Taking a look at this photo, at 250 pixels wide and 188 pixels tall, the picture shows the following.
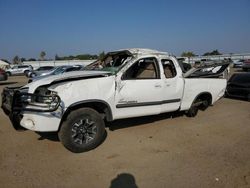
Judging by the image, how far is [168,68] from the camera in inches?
243

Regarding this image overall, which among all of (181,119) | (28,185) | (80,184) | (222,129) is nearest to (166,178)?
(80,184)

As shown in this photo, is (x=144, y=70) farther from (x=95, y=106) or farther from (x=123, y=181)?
(x=123, y=181)

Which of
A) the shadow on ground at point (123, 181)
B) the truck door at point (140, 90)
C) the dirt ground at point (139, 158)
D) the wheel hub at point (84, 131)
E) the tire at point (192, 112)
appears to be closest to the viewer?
the shadow on ground at point (123, 181)

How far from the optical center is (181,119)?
Result: 688 centimetres

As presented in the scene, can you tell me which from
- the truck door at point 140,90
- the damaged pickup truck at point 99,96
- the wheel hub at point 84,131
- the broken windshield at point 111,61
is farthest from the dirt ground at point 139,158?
the broken windshield at point 111,61

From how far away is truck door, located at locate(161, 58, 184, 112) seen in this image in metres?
5.75

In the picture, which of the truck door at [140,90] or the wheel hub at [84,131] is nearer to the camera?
the wheel hub at [84,131]

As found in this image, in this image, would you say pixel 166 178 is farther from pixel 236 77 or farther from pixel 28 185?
pixel 236 77

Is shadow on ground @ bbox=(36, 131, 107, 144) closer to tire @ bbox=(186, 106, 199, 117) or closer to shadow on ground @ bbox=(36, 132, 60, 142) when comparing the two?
shadow on ground @ bbox=(36, 132, 60, 142)

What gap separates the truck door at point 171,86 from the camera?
5.75 m

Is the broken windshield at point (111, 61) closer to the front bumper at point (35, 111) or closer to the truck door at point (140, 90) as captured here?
the truck door at point (140, 90)

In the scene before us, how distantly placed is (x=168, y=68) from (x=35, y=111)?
3.47 m

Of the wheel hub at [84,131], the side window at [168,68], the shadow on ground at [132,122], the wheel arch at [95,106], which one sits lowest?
the shadow on ground at [132,122]

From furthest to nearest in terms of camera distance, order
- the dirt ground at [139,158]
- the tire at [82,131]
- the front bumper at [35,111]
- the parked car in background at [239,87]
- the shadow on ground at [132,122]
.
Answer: the parked car in background at [239,87] < the shadow on ground at [132,122] < the tire at [82,131] < the front bumper at [35,111] < the dirt ground at [139,158]
